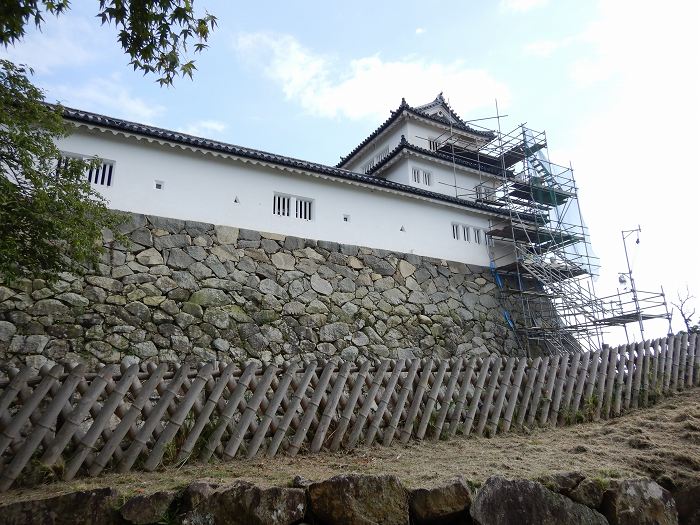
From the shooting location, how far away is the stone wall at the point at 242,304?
7559 millimetres

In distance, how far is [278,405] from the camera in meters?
4.44

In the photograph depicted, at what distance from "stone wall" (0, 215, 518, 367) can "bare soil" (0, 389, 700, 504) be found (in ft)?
14.9

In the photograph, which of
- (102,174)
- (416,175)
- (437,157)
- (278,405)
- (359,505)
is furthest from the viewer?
(437,157)

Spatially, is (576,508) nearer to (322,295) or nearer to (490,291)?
(322,295)

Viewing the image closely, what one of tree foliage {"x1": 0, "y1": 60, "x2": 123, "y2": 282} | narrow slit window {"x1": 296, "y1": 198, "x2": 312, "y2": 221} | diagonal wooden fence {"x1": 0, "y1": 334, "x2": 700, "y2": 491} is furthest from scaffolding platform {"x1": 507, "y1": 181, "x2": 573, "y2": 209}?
tree foliage {"x1": 0, "y1": 60, "x2": 123, "y2": 282}

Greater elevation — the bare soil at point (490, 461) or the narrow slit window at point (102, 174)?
the narrow slit window at point (102, 174)

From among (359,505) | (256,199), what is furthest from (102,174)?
(359,505)

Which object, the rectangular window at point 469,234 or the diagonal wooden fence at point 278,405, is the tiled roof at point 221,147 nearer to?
the rectangular window at point 469,234

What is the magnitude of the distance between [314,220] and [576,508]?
858 cm

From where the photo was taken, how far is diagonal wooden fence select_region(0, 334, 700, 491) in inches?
145

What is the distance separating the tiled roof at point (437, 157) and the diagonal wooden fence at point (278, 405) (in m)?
9.61

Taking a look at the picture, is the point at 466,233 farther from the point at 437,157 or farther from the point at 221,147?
the point at 221,147

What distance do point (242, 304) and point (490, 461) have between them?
6.33 metres

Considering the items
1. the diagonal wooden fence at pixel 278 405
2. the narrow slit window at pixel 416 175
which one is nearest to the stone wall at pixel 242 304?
the diagonal wooden fence at pixel 278 405
